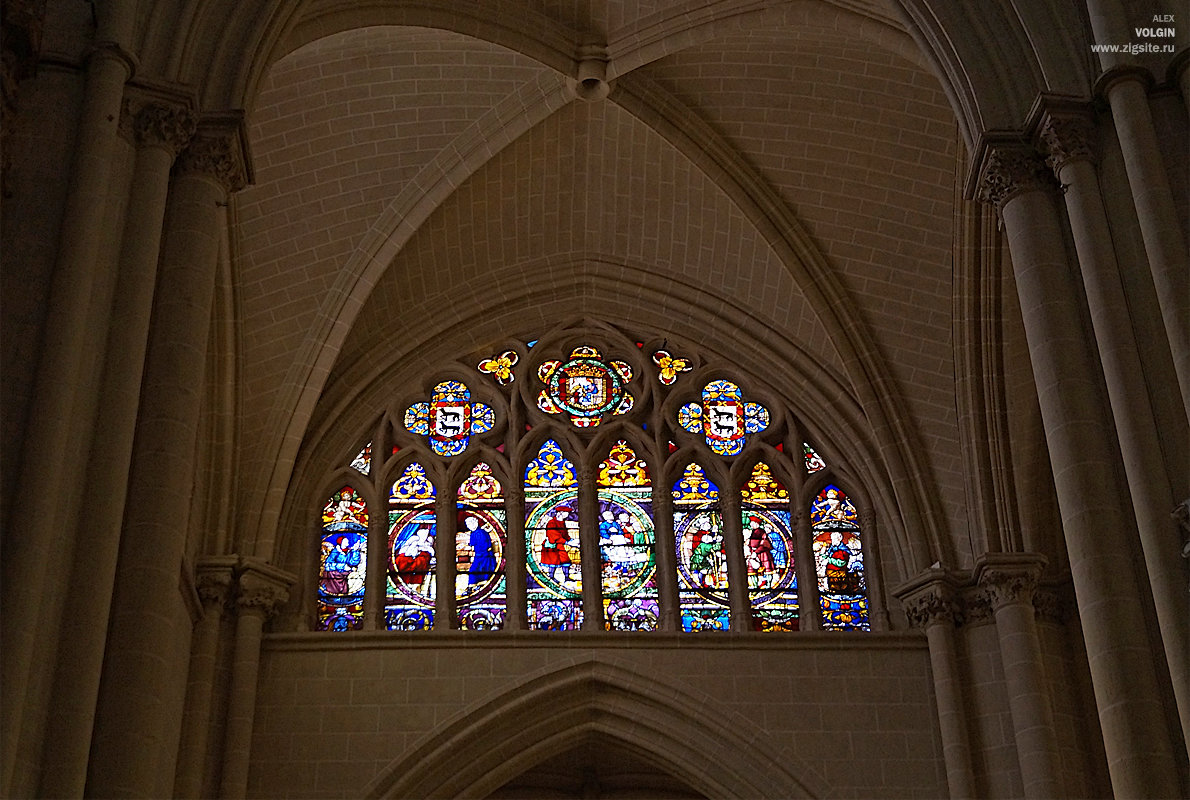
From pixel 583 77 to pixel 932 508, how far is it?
4702 millimetres

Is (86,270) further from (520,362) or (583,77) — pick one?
(520,362)

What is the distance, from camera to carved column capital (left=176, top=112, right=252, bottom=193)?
344 inches

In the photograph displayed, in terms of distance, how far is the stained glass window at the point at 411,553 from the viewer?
44.0ft

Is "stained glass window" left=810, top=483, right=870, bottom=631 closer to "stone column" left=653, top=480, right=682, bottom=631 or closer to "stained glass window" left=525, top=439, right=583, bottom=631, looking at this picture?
"stone column" left=653, top=480, right=682, bottom=631

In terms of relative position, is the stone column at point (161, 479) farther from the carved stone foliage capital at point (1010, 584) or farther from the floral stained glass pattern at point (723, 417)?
the carved stone foliage capital at point (1010, 584)

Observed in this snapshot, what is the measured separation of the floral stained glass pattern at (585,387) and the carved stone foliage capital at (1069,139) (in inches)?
263

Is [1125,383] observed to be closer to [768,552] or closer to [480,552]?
[768,552]

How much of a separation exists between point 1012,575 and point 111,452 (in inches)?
302

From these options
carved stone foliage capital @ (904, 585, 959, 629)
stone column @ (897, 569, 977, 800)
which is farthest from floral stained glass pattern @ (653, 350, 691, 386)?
carved stone foliage capital @ (904, 585, 959, 629)

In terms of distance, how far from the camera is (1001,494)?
42.8 ft

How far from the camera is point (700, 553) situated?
45.4ft

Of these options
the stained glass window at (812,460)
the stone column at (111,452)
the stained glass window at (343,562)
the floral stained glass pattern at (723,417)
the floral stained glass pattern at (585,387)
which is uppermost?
the floral stained glass pattern at (585,387)

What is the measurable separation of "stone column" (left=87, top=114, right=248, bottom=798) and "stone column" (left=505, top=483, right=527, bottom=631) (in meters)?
5.35
